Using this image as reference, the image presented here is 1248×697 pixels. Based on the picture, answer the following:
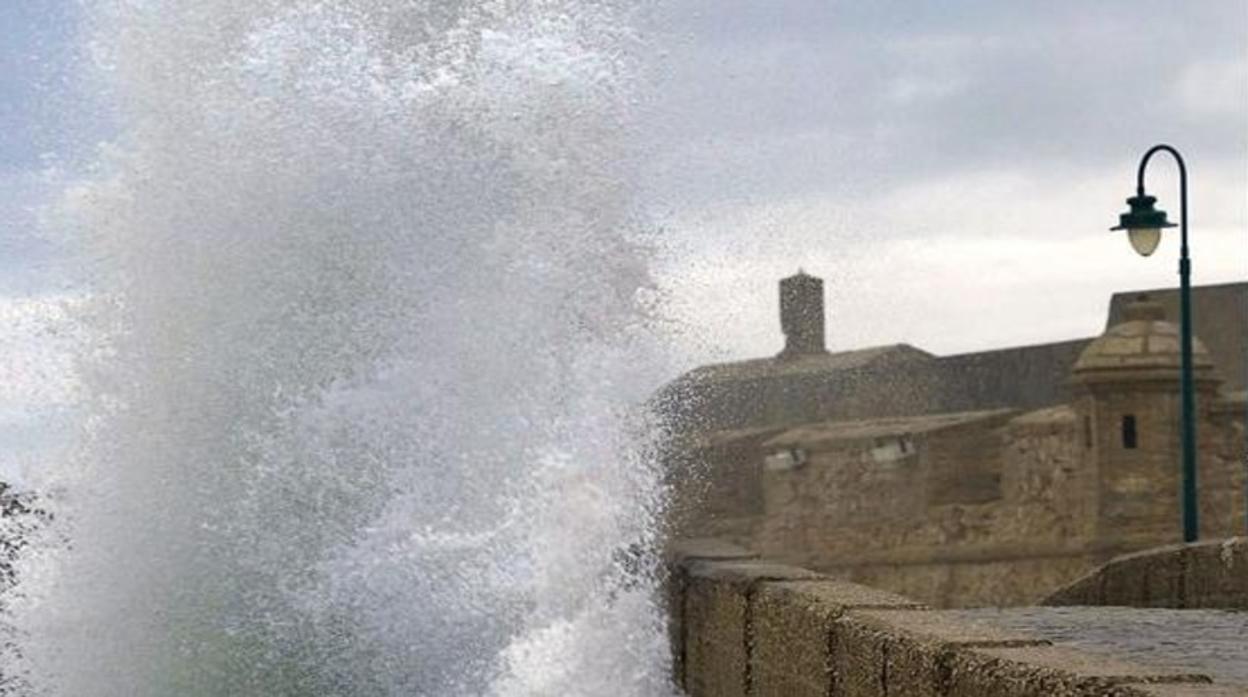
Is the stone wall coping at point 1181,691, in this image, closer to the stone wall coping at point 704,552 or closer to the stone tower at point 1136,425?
the stone wall coping at point 704,552

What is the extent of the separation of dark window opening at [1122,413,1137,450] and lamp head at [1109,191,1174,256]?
12.9 m

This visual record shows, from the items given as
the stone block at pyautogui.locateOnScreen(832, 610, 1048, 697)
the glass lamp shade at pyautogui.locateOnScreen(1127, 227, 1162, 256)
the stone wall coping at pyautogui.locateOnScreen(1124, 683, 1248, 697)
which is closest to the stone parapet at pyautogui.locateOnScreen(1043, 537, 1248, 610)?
the glass lamp shade at pyautogui.locateOnScreen(1127, 227, 1162, 256)

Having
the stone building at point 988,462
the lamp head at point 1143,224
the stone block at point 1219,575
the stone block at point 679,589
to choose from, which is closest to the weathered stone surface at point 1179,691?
the stone block at point 679,589

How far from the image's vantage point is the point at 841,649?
24.8 ft

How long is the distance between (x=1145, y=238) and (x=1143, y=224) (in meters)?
0.13

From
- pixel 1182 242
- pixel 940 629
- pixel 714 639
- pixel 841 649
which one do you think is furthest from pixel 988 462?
pixel 940 629

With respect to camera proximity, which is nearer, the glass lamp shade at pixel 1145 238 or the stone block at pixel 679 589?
the stone block at pixel 679 589

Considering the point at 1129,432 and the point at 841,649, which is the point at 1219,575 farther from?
the point at 1129,432

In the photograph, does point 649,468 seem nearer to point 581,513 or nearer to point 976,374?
point 581,513

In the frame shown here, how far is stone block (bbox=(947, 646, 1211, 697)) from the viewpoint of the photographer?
17.8 ft

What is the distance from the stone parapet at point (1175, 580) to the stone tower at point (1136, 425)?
1479 cm

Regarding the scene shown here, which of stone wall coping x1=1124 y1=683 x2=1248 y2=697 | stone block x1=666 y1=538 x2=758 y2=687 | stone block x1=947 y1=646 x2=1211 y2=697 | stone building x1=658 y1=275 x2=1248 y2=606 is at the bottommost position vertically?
stone building x1=658 y1=275 x2=1248 y2=606

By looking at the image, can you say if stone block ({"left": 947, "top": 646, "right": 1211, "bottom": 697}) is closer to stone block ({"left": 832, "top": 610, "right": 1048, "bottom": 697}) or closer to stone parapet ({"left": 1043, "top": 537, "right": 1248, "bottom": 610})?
stone block ({"left": 832, "top": 610, "right": 1048, "bottom": 697})

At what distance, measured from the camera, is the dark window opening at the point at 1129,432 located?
3064cm
